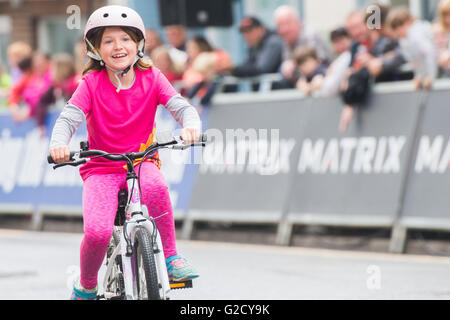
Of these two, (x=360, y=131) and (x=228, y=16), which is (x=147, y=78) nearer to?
(x=360, y=131)

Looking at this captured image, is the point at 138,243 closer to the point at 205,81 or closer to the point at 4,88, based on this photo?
the point at 205,81

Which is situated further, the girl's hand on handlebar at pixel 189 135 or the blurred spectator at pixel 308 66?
the blurred spectator at pixel 308 66

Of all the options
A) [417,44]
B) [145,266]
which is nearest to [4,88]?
[417,44]

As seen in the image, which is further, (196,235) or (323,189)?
(196,235)

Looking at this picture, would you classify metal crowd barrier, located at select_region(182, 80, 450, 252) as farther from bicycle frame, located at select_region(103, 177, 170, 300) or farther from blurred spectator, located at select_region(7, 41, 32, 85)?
bicycle frame, located at select_region(103, 177, 170, 300)

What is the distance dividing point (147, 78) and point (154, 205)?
2.44 ft

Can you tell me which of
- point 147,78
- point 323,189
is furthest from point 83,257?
point 323,189

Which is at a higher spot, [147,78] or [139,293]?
[147,78]

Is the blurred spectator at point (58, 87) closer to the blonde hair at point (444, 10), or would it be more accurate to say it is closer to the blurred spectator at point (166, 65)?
the blurred spectator at point (166, 65)

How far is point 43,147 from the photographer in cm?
1477

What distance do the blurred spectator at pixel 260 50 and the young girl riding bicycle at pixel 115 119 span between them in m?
7.48

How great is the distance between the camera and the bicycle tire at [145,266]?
5.65 metres

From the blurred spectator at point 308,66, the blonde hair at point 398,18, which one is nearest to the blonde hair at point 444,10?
the blonde hair at point 398,18

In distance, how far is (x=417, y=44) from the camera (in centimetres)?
1112
